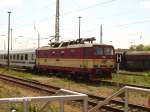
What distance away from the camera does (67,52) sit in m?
27.2

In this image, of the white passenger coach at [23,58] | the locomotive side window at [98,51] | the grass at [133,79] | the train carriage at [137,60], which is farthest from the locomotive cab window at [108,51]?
the train carriage at [137,60]

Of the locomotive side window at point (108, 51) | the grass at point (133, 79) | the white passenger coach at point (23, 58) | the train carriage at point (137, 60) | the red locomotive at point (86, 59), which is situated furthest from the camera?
the train carriage at point (137, 60)

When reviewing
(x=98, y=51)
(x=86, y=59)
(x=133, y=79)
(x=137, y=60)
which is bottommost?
(x=133, y=79)

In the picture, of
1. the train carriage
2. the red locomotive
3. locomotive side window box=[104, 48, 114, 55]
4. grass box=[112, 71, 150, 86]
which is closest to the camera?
the red locomotive

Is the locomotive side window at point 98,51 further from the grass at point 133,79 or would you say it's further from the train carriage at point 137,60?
the train carriage at point 137,60

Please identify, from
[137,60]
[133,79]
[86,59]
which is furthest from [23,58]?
[86,59]

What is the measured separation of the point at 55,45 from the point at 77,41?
3.43 m

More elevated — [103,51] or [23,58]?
[103,51]

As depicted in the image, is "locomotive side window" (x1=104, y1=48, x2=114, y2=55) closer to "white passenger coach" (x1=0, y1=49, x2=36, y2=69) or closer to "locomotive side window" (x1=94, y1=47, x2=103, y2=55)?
"locomotive side window" (x1=94, y1=47, x2=103, y2=55)

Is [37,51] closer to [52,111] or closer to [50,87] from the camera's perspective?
[50,87]

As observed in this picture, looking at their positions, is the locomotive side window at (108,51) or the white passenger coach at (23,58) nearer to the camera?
the locomotive side window at (108,51)

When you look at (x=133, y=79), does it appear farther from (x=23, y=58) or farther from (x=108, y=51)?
(x=23, y=58)

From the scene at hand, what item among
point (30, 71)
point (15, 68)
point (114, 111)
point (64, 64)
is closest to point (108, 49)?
point (64, 64)

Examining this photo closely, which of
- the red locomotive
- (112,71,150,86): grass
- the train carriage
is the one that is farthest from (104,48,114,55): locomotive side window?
the train carriage
